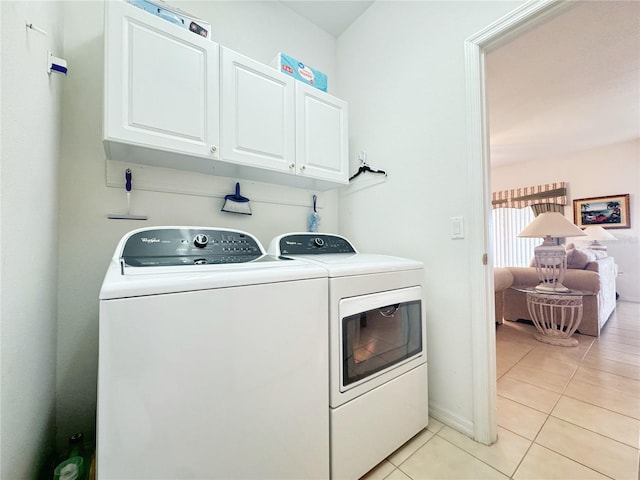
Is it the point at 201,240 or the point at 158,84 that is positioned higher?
the point at 158,84

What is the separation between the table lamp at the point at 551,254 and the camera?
2.68 m

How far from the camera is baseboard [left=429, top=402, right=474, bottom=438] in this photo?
4.35 feet

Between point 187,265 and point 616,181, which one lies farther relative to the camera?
point 616,181

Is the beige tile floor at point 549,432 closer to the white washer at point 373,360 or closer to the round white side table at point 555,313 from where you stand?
the white washer at point 373,360

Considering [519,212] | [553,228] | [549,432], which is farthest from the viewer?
[519,212]

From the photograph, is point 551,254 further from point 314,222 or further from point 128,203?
point 128,203

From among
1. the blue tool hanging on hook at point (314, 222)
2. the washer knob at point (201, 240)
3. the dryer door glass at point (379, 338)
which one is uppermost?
the blue tool hanging on hook at point (314, 222)

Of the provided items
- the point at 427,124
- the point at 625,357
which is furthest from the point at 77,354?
the point at 625,357

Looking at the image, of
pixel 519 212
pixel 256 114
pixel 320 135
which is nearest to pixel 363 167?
pixel 320 135

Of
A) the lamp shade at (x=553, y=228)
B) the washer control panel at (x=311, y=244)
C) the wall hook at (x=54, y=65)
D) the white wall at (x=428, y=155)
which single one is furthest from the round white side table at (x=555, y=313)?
the wall hook at (x=54, y=65)

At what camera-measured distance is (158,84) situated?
112 cm

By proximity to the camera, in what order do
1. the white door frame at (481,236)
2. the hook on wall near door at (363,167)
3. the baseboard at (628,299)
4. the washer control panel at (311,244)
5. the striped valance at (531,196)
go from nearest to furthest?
the white door frame at (481,236), the washer control panel at (311,244), the hook on wall near door at (363,167), the baseboard at (628,299), the striped valance at (531,196)

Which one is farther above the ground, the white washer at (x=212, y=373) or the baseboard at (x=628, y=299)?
the white washer at (x=212, y=373)

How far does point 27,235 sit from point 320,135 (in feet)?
4.68
